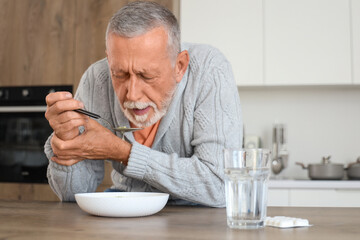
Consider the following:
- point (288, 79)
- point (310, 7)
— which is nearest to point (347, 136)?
point (288, 79)

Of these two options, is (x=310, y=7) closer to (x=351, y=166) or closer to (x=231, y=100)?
(x=351, y=166)

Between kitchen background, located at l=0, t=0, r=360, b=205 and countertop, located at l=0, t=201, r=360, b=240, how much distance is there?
1.95 m

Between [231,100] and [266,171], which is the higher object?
[231,100]

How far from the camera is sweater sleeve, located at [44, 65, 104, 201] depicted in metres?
1.39

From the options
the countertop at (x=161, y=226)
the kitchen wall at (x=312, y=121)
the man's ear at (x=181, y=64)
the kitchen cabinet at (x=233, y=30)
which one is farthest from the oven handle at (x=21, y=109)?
the countertop at (x=161, y=226)

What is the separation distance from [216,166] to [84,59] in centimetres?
200

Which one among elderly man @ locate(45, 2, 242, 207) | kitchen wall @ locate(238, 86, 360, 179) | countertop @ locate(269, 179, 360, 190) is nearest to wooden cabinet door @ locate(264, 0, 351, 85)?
kitchen wall @ locate(238, 86, 360, 179)

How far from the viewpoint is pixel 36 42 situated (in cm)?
321

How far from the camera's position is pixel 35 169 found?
3.09 meters

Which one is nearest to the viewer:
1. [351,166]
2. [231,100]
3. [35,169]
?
[231,100]

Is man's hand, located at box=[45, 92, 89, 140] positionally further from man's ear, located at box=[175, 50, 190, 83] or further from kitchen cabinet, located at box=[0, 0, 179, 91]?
kitchen cabinet, located at box=[0, 0, 179, 91]

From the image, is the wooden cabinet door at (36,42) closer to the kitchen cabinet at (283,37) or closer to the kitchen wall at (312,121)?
the kitchen cabinet at (283,37)

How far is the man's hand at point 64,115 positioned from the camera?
115cm

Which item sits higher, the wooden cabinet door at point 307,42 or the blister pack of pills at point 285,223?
the wooden cabinet door at point 307,42
